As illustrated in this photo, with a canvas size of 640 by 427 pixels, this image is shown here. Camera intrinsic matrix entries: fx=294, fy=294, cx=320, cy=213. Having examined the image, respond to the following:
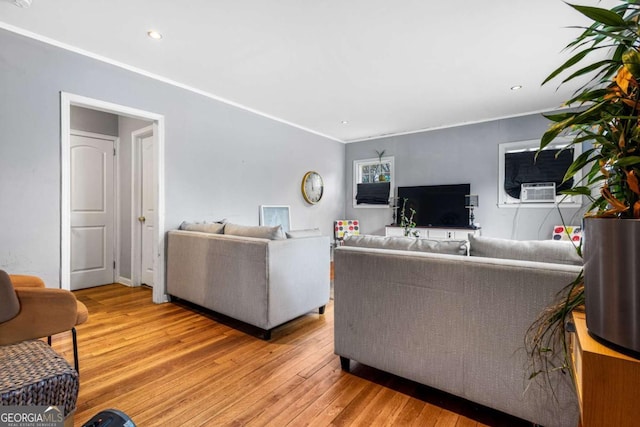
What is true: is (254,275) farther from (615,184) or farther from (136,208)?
(136,208)

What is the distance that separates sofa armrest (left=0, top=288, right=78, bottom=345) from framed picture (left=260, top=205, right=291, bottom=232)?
3.07 metres

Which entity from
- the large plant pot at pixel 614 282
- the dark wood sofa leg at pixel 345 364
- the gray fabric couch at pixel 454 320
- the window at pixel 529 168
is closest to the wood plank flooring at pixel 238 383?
the dark wood sofa leg at pixel 345 364

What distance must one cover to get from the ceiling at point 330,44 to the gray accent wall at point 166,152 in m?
0.20

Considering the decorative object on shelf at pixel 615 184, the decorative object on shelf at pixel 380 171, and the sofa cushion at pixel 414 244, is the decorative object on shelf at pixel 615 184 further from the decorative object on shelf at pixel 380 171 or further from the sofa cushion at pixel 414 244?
the decorative object on shelf at pixel 380 171

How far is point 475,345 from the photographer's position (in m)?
1.43

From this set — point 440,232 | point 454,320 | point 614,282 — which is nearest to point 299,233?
point 454,320

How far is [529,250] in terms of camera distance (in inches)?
58.3

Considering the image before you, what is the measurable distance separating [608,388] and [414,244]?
1.09m

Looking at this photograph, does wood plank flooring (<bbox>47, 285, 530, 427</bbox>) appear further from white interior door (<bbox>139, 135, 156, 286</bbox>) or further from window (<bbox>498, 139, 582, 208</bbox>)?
window (<bbox>498, 139, 582, 208</bbox>)

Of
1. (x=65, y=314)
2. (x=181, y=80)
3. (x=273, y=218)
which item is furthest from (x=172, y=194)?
(x=65, y=314)

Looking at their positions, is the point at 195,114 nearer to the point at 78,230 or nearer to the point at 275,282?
the point at 78,230

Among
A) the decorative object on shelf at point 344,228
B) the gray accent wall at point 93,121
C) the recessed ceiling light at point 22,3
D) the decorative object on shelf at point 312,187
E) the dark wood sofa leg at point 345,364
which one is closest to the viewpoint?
the dark wood sofa leg at point 345,364

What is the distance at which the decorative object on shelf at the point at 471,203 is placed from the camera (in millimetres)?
4883

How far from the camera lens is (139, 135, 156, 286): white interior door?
3.81 meters
